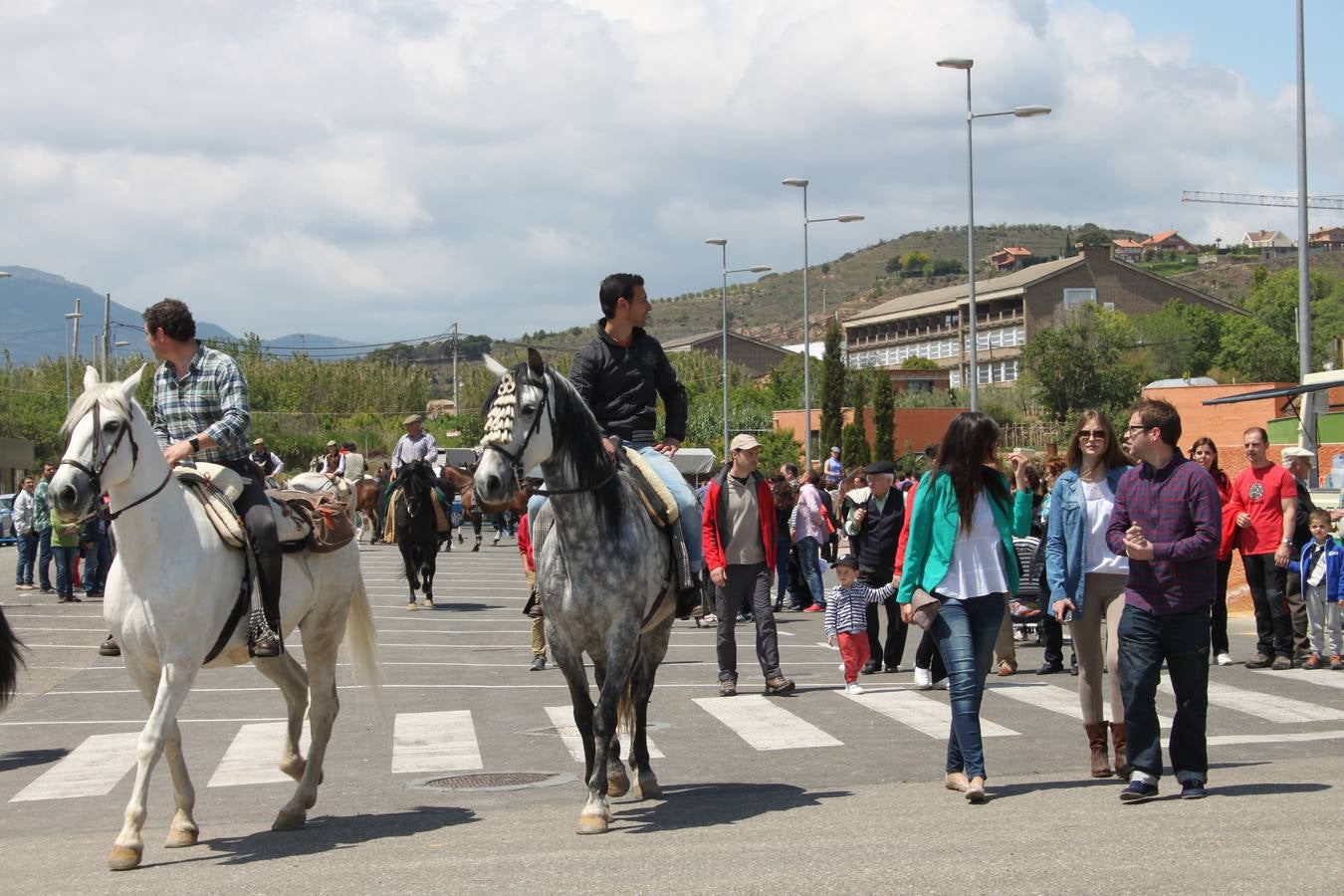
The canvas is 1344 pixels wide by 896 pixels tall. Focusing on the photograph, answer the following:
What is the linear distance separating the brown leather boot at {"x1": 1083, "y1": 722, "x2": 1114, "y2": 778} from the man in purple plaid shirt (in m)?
1.01

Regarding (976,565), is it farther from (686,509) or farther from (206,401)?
(206,401)

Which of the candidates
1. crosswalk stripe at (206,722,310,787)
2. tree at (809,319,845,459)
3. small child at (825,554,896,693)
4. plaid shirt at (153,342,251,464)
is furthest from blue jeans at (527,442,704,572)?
tree at (809,319,845,459)

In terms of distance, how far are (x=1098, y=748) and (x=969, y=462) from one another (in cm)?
211

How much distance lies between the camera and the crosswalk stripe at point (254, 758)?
35.4ft

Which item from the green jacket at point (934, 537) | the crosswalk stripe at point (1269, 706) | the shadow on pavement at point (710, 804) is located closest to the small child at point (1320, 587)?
the crosswalk stripe at point (1269, 706)

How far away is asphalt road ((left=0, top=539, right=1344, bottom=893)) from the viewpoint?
7.05 m

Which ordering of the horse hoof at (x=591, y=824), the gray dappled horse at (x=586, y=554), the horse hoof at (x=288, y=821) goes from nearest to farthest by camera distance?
1. the horse hoof at (x=591, y=824)
2. the gray dappled horse at (x=586, y=554)
3. the horse hoof at (x=288, y=821)

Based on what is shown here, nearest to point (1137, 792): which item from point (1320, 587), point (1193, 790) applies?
point (1193, 790)

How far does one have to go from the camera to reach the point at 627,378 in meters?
9.77

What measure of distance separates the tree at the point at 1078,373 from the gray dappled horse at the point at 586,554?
260 feet

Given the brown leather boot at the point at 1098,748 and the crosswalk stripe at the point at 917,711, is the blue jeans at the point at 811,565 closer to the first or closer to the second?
the crosswalk stripe at the point at 917,711

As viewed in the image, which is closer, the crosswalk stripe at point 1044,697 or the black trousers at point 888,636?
the crosswalk stripe at point 1044,697

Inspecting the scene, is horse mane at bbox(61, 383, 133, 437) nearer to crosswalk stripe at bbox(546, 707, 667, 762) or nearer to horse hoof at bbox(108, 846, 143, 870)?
horse hoof at bbox(108, 846, 143, 870)

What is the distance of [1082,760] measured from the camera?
10602 mm
